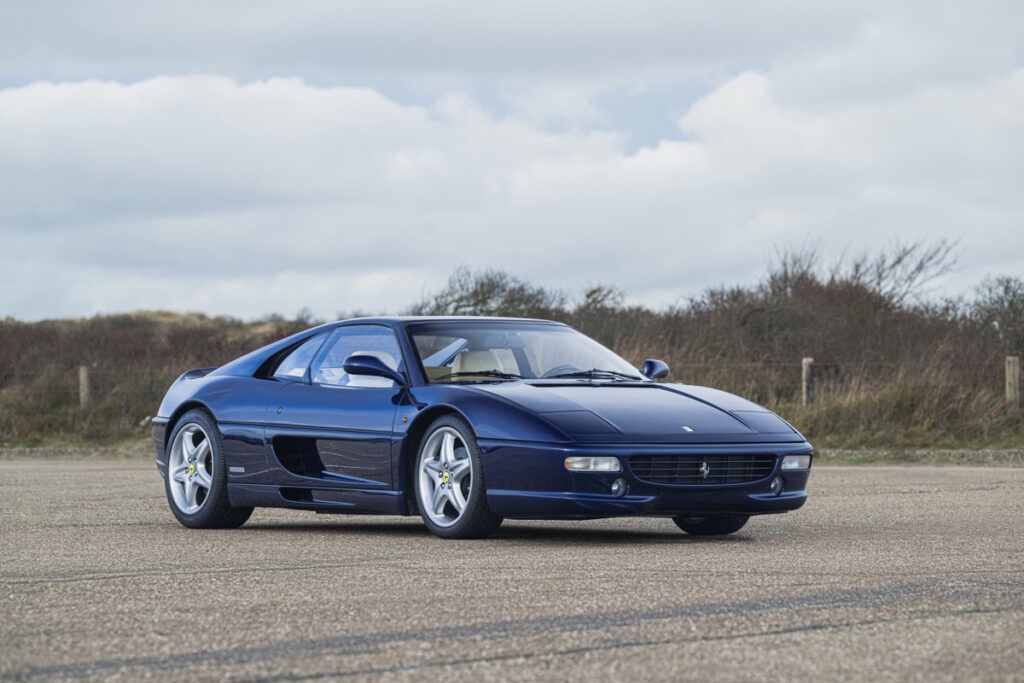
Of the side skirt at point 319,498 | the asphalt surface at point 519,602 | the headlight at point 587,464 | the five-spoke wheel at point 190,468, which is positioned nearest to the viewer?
the asphalt surface at point 519,602

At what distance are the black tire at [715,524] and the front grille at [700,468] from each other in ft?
2.44

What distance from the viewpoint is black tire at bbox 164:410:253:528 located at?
10438 millimetres

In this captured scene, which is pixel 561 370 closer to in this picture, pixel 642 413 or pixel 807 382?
pixel 642 413

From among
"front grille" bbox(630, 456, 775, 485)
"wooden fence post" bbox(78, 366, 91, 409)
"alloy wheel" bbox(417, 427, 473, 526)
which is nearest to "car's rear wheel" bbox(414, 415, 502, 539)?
"alloy wheel" bbox(417, 427, 473, 526)

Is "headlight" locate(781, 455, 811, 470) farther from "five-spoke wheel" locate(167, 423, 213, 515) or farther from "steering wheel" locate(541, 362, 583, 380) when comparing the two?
"five-spoke wheel" locate(167, 423, 213, 515)

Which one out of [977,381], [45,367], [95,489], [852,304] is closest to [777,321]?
[852,304]

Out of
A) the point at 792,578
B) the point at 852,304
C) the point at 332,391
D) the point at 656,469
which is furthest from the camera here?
the point at 852,304

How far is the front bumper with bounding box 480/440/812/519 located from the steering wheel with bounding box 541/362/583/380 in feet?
3.83

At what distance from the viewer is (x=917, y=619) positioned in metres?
5.67

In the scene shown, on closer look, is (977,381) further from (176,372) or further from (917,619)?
(917,619)

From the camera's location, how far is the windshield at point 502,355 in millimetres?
9797

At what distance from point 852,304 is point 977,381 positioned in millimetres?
9287

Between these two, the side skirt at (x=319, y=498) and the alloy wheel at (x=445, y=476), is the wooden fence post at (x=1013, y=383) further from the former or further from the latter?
the alloy wheel at (x=445, y=476)

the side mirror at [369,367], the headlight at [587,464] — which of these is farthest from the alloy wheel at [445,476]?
the headlight at [587,464]
